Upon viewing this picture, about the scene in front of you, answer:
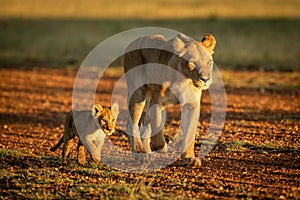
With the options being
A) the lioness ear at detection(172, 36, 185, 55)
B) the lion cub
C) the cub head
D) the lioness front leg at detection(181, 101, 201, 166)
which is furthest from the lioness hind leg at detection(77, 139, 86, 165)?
the lioness ear at detection(172, 36, 185, 55)

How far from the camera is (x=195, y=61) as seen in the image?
24.1ft

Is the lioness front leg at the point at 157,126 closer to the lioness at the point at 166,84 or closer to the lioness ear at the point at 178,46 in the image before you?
the lioness at the point at 166,84

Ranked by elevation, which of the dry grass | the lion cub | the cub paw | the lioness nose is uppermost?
the dry grass

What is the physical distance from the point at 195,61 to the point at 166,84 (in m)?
0.57

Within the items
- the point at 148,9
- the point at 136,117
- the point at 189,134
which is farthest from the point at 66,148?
the point at 148,9

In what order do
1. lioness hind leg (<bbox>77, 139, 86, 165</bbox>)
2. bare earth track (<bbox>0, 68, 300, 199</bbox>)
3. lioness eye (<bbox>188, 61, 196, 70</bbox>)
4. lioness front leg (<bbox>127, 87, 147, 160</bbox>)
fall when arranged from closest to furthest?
bare earth track (<bbox>0, 68, 300, 199</bbox>), lioness eye (<bbox>188, 61, 196, 70</bbox>), lioness hind leg (<bbox>77, 139, 86, 165</bbox>), lioness front leg (<bbox>127, 87, 147, 160</bbox>)

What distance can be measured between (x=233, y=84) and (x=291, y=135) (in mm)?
6936

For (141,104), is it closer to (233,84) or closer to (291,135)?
(291,135)

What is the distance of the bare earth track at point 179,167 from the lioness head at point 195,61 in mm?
1224

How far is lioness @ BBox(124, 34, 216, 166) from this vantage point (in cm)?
738

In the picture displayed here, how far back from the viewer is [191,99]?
751 cm

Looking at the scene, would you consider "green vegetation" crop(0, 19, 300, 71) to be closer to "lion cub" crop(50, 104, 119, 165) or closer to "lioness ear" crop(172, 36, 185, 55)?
"lioness ear" crop(172, 36, 185, 55)

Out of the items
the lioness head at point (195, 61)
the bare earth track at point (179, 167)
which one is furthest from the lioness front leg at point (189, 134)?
the lioness head at point (195, 61)

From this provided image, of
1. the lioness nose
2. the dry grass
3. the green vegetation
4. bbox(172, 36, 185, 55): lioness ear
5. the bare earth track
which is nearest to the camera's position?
the bare earth track
